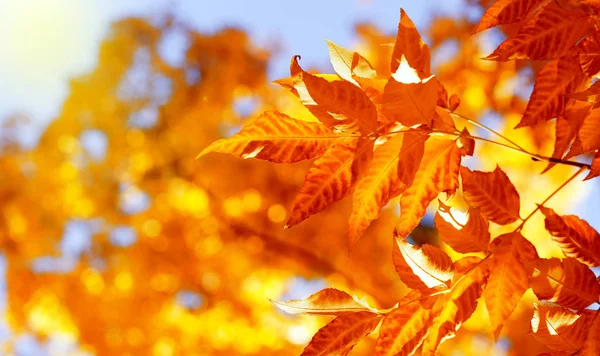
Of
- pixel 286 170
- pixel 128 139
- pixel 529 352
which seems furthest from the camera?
pixel 128 139

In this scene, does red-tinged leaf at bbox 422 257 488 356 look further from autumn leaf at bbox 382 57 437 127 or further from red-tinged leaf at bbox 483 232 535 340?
autumn leaf at bbox 382 57 437 127

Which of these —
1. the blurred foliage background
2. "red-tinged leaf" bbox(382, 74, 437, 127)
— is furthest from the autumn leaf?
the blurred foliage background

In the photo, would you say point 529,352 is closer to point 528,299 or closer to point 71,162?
point 528,299

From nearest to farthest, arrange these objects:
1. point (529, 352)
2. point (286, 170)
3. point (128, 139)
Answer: point (529, 352) → point (286, 170) → point (128, 139)

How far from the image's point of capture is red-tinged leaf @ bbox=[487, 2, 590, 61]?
0.43 metres

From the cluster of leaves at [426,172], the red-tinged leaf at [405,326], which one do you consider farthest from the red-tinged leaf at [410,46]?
the red-tinged leaf at [405,326]

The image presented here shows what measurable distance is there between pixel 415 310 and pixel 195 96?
3.10 metres

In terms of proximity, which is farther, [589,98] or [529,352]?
[529,352]

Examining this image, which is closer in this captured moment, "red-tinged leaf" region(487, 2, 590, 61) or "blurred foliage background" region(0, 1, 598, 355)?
"red-tinged leaf" region(487, 2, 590, 61)

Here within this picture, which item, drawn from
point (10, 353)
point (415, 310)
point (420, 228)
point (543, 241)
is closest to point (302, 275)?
point (420, 228)

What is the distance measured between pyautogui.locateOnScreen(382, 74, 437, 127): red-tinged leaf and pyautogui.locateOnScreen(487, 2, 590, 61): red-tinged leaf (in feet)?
0.26

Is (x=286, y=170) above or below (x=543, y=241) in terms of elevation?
above

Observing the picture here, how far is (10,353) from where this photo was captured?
3.08 metres

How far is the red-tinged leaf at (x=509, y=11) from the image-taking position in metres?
0.44
